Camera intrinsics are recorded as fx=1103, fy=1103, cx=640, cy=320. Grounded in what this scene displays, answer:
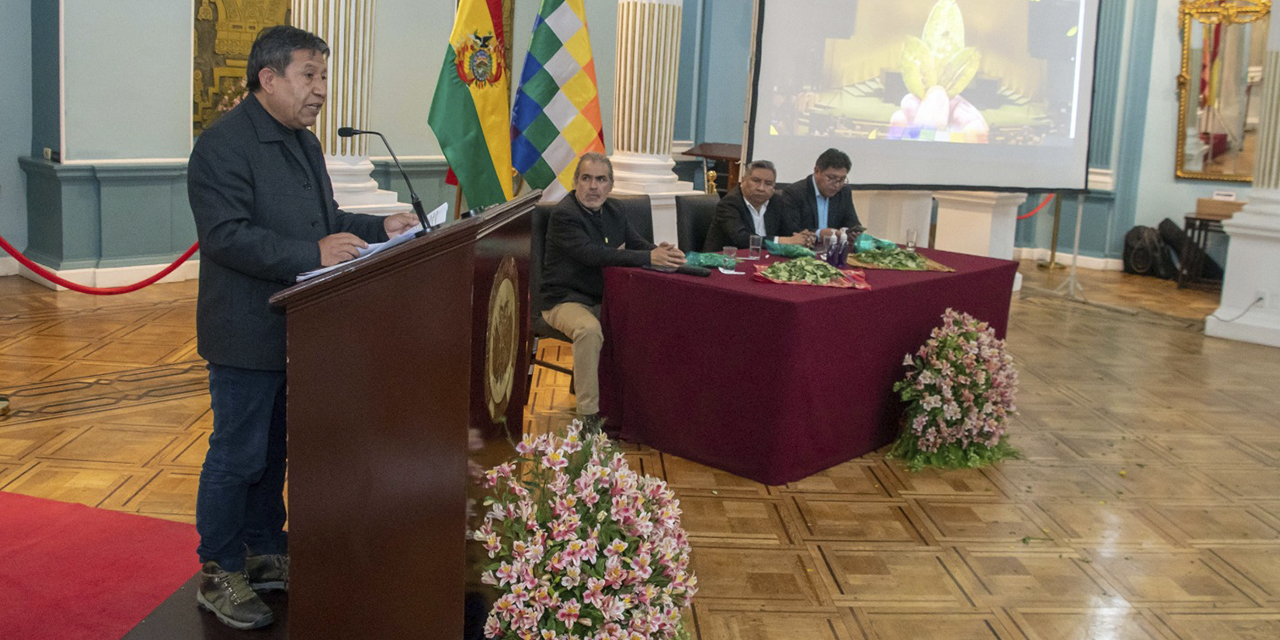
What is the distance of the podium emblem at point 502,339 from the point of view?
82.9 inches

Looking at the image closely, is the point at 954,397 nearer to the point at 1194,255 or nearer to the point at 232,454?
the point at 232,454

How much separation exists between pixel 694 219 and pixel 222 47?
3.75 metres

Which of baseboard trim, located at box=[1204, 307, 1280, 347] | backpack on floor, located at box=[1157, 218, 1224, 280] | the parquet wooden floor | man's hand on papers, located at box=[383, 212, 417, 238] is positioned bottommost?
the parquet wooden floor

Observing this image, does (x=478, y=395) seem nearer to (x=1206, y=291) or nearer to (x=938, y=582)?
(x=938, y=582)

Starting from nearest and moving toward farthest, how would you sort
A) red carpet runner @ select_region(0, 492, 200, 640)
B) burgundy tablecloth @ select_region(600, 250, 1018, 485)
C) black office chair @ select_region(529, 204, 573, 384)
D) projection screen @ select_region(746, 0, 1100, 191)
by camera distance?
red carpet runner @ select_region(0, 492, 200, 640)
burgundy tablecloth @ select_region(600, 250, 1018, 485)
black office chair @ select_region(529, 204, 573, 384)
projection screen @ select_region(746, 0, 1100, 191)

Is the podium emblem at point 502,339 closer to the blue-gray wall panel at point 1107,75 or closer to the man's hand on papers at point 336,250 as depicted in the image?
the man's hand on papers at point 336,250

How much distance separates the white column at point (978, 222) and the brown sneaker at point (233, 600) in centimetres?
715

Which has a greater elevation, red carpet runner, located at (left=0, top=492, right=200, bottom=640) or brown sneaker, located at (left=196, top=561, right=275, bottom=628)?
brown sneaker, located at (left=196, top=561, right=275, bottom=628)

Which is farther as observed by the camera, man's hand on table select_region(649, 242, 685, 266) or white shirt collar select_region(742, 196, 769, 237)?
white shirt collar select_region(742, 196, 769, 237)

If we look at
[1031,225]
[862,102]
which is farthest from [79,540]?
[1031,225]

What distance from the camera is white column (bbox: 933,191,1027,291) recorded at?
854 centimetres

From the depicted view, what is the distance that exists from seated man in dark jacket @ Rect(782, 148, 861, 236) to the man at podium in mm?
3266

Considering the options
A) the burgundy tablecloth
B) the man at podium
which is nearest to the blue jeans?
the man at podium

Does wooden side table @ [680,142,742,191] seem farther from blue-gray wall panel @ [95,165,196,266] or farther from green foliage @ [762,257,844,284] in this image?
green foliage @ [762,257,844,284]
